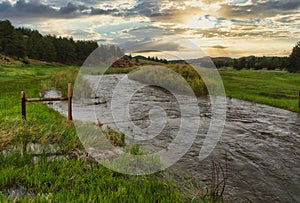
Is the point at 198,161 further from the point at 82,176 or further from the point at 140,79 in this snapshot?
the point at 140,79

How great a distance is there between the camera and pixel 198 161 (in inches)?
377

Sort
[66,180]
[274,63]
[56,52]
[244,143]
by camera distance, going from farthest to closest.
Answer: [56,52], [274,63], [244,143], [66,180]

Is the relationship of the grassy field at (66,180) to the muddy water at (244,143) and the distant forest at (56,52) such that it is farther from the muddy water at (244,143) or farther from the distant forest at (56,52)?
the distant forest at (56,52)

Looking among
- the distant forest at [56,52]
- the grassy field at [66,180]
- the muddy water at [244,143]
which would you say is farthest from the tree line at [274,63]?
the grassy field at [66,180]

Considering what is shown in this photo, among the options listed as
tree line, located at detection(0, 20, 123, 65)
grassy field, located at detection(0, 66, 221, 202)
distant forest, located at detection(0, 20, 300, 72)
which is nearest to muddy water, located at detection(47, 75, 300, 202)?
grassy field, located at detection(0, 66, 221, 202)

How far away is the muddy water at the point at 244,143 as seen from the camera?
303 inches

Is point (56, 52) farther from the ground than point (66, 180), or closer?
farther from the ground

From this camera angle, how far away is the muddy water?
25.2 ft

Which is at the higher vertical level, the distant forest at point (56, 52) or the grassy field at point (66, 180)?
the distant forest at point (56, 52)

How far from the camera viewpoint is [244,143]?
12.1 meters

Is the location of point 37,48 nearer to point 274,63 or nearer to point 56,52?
point 56,52

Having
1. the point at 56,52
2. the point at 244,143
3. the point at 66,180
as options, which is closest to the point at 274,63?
the point at 56,52

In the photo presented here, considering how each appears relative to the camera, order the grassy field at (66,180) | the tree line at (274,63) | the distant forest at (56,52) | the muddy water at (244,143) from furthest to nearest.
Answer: the distant forest at (56,52)
the tree line at (274,63)
the muddy water at (244,143)
the grassy field at (66,180)

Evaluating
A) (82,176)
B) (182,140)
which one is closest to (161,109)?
(182,140)
